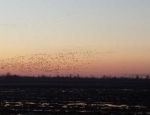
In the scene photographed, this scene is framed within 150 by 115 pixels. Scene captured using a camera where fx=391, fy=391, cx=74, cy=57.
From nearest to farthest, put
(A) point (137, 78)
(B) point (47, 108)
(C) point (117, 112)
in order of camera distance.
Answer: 1. (C) point (117, 112)
2. (B) point (47, 108)
3. (A) point (137, 78)

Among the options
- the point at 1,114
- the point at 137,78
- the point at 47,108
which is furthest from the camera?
the point at 137,78

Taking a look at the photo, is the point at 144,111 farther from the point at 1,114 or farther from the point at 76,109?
the point at 1,114

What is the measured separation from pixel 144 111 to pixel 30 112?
34.7 feet

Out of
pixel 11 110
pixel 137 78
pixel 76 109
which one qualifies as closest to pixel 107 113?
pixel 76 109

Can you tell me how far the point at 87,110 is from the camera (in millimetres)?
36219

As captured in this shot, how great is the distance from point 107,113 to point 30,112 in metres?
6.75

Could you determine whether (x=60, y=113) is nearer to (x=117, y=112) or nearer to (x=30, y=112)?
(x=30, y=112)

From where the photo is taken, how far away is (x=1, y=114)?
107 ft

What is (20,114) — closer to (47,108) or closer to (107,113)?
(47,108)

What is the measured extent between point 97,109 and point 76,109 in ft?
6.77

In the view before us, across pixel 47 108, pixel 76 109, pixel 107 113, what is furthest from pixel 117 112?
pixel 47 108

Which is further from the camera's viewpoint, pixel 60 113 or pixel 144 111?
pixel 144 111

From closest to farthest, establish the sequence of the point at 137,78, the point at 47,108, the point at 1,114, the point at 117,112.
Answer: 1. the point at 1,114
2. the point at 117,112
3. the point at 47,108
4. the point at 137,78

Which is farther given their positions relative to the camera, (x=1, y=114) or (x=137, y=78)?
(x=137, y=78)
